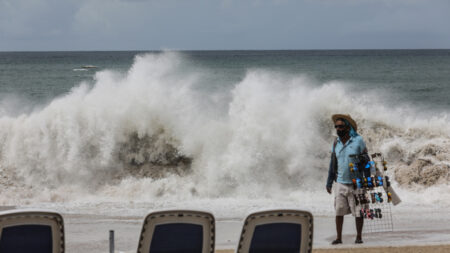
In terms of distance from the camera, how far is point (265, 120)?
15.6 m

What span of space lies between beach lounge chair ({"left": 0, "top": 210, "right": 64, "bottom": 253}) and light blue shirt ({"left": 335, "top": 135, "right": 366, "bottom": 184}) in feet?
13.2

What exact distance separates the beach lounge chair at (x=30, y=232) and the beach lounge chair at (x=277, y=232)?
1.21 meters

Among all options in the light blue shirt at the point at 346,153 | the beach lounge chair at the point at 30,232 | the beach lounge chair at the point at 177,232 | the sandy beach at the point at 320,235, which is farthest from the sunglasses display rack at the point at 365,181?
the beach lounge chair at the point at 30,232

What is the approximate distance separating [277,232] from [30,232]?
159cm

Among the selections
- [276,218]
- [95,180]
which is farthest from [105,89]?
[276,218]

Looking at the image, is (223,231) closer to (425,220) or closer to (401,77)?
(425,220)

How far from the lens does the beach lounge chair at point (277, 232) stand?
3965 millimetres

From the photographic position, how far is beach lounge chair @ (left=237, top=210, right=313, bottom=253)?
13.0 ft

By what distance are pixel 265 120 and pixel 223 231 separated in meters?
6.68

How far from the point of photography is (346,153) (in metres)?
7.11

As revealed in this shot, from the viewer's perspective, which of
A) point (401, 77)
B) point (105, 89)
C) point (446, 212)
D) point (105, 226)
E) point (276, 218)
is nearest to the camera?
point (276, 218)

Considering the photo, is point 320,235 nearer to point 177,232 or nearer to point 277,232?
point 277,232

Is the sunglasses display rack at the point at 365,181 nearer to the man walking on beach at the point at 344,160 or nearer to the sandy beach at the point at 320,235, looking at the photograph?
the man walking on beach at the point at 344,160

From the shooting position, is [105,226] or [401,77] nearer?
[105,226]
